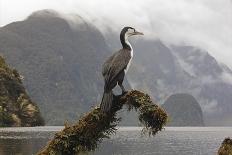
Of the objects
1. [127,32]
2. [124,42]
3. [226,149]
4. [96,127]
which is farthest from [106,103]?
[226,149]

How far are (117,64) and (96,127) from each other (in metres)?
1.97

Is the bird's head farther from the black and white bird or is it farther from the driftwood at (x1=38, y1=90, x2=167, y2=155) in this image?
the driftwood at (x1=38, y1=90, x2=167, y2=155)

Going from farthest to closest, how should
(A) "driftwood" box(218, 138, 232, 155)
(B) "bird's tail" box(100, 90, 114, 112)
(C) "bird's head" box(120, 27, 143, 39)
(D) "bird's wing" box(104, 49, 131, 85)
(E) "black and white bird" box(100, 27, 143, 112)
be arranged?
(C) "bird's head" box(120, 27, 143, 39) < (D) "bird's wing" box(104, 49, 131, 85) < (E) "black and white bird" box(100, 27, 143, 112) < (A) "driftwood" box(218, 138, 232, 155) < (B) "bird's tail" box(100, 90, 114, 112)

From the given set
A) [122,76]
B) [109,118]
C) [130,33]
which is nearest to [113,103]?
[109,118]

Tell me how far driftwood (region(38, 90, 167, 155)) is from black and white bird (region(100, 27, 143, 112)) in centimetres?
46

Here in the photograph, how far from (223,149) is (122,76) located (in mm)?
2735

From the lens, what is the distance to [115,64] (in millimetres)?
12508

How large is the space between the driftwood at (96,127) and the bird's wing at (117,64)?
0.98 metres

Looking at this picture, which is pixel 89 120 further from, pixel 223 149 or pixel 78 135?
pixel 223 149

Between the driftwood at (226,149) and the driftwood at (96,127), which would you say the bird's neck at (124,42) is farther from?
the driftwood at (226,149)

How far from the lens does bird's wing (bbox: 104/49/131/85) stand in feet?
39.9

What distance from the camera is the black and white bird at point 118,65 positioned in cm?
1189

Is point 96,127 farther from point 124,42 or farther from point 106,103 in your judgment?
point 124,42

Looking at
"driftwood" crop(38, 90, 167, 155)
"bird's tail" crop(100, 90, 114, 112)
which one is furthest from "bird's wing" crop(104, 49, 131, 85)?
"driftwood" crop(38, 90, 167, 155)
